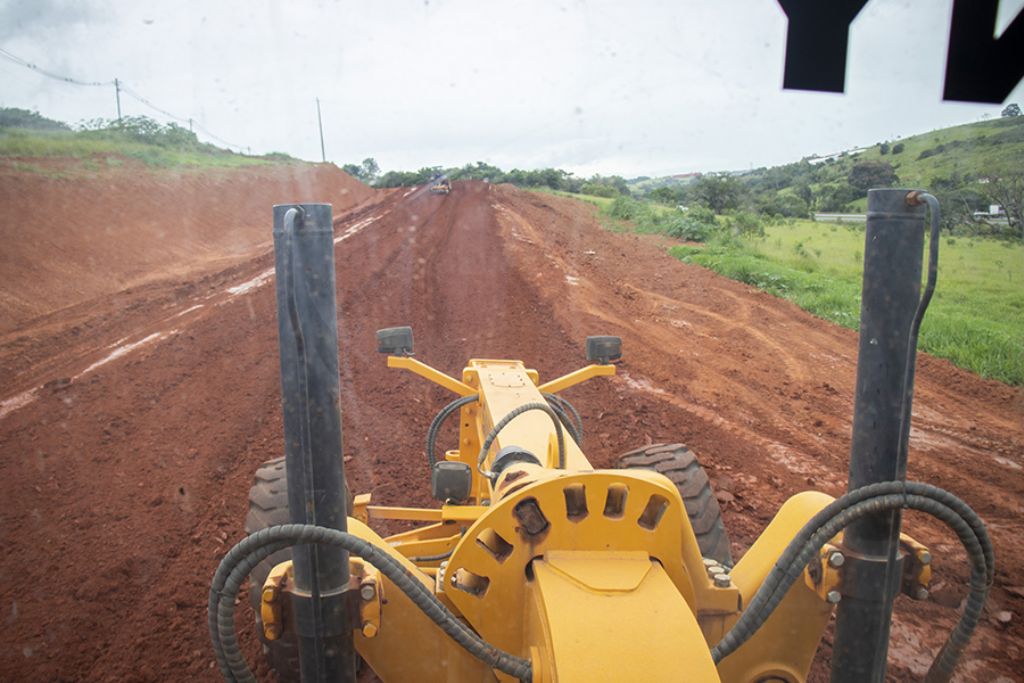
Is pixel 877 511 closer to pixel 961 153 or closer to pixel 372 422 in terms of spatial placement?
pixel 372 422

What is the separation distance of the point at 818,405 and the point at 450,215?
2021 centimetres

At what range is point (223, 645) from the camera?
1.73 metres

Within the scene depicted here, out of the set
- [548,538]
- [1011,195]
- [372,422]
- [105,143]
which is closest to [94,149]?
[105,143]

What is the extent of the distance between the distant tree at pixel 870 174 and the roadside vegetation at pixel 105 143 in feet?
72.1

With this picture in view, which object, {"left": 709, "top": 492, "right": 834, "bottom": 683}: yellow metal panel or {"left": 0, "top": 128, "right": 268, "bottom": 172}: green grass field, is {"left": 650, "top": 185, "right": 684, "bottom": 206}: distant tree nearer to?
{"left": 0, "top": 128, "right": 268, "bottom": 172}: green grass field

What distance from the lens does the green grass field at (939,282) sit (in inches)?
440

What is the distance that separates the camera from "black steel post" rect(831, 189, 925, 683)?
1772 millimetres

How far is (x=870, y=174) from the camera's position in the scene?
1719cm

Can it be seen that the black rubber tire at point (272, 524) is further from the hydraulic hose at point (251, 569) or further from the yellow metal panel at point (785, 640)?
the yellow metal panel at point (785, 640)

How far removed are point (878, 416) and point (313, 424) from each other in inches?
51.9

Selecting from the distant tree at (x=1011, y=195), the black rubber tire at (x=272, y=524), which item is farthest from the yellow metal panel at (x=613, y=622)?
the distant tree at (x=1011, y=195)

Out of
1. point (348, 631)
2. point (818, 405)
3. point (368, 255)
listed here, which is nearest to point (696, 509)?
point (348, 631)

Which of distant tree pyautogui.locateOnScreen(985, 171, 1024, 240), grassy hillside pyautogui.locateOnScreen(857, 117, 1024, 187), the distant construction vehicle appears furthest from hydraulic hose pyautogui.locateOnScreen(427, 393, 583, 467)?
the distant construction vehicle

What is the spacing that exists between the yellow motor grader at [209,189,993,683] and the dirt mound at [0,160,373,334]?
13.7 m
